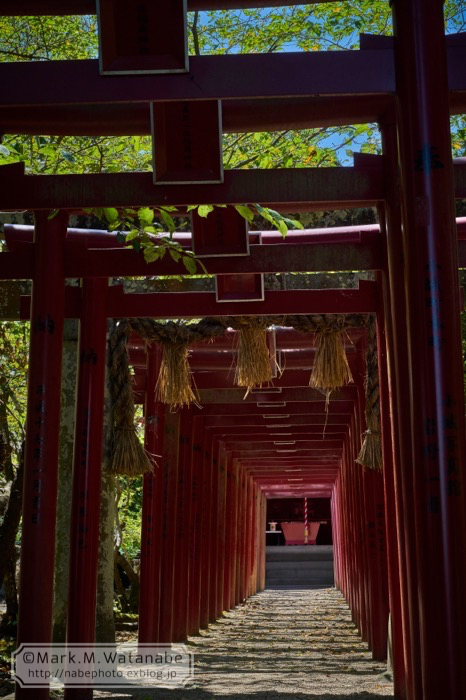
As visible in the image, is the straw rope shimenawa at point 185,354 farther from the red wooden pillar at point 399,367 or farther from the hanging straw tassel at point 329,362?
the red wooden pillar at point 399,367

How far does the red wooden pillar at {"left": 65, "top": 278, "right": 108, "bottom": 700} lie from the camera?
6.44 meters

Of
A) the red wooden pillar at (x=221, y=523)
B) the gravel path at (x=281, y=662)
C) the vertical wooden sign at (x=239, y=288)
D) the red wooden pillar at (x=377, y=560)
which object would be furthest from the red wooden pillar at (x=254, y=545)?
the vertical wooden sign at (x=239, y=288)

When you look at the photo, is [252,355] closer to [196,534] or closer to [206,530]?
[196,534]

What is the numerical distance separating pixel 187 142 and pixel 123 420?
3.16 meters

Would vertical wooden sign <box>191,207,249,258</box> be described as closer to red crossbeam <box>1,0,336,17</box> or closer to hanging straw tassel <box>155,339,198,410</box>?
red crossbeam <box>1,0,336,17</box>

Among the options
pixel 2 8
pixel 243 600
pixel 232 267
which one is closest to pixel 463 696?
pixel 232 267

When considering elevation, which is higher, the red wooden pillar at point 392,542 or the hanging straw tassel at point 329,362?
the hanging straw tassel at point 329,362

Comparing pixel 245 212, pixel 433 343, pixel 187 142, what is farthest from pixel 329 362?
pixel 433 343

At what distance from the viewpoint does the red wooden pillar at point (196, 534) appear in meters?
12.9

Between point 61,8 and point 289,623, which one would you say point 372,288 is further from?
point 289,623

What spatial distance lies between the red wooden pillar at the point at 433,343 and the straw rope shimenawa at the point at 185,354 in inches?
148

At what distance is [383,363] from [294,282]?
1272 mm

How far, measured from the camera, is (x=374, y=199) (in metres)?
5.20

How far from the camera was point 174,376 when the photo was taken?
8125 mm
